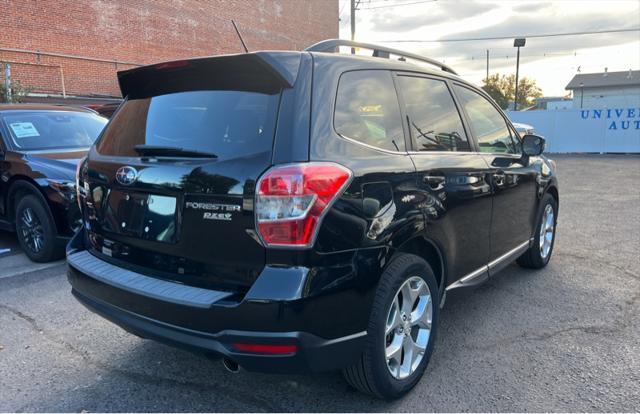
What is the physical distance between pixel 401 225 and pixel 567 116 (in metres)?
21.8

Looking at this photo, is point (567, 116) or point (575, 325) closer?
point (575, 325)

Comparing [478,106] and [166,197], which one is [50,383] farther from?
[478,106]

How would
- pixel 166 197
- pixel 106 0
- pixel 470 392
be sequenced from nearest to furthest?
pixel 166 197 < pixel 470 392 < pixel 106 0

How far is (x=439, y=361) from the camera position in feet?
10.4

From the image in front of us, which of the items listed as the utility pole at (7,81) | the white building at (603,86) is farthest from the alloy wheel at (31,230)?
the white building at (603,86)

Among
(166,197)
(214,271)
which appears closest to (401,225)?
(214,271)

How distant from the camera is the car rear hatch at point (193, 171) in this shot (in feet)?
7.45

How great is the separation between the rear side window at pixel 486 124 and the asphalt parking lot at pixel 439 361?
1179 millimetres

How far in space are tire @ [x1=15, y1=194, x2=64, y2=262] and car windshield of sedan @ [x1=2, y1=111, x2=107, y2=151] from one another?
764 millimetres

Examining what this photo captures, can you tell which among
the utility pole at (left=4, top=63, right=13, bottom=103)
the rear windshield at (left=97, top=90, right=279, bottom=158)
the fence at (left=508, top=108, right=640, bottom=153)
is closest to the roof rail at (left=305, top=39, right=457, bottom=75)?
the rear windshield at (left=97, top=90, right=279, bottom=158)

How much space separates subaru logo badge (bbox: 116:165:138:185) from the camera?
262 cm

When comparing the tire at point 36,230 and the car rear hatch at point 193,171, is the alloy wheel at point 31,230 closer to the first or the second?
the tire at point 36,230

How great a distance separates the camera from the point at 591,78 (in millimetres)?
66438

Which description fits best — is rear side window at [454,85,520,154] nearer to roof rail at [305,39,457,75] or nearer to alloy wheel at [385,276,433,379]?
roof rail at [305,39,457,75]
